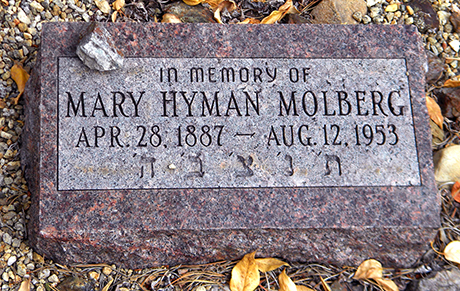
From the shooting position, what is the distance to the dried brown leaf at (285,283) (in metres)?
2.37

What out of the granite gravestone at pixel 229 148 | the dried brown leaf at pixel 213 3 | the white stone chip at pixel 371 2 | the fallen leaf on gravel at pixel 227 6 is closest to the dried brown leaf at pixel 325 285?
the granite gravestone at pixel 229 148

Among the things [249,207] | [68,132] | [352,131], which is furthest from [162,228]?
[352,131]

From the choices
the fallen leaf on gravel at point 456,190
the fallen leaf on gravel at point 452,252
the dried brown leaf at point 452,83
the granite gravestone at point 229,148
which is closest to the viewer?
the granite gravestone at point 229,148

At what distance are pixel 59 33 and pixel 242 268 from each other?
183 cm

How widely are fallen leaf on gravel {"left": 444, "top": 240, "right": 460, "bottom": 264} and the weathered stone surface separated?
179 centimetres

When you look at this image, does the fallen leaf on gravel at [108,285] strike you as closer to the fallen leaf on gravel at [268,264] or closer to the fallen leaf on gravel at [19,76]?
the fallen leaf on gravel at [268,264]

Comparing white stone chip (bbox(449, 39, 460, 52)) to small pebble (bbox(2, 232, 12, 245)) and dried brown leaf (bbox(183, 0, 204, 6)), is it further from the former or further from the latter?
small pebble (bbox(2, 232, 12, 245))

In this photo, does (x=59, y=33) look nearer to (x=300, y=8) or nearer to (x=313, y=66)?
(x=313, y=66)

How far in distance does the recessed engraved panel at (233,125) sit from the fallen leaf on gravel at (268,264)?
0.50m

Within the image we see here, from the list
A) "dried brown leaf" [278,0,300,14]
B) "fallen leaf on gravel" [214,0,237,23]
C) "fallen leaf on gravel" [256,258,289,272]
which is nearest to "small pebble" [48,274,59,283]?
"fallen leaf on gravel" [256,258,289,272]

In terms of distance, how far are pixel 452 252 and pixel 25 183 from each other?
2809mm

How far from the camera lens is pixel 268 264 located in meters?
2.41

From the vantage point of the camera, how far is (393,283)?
2424 millimetres

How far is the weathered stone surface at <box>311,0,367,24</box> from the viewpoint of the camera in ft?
10.0
